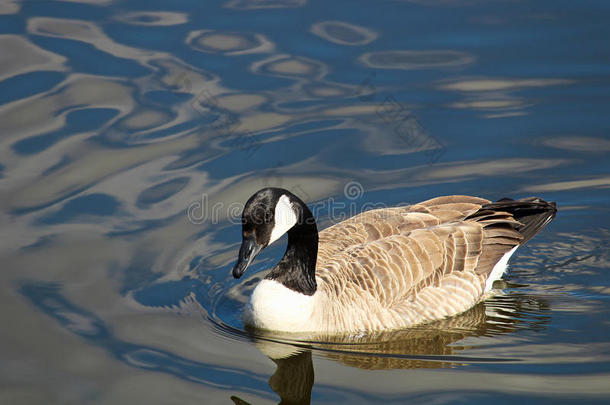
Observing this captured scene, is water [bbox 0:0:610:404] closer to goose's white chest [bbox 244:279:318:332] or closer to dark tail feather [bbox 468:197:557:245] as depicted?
goose's white chest [bbox 244:279:318:332]

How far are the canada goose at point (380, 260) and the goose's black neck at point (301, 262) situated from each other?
1cm

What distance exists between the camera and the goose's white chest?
823 cm

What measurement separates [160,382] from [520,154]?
245 inches

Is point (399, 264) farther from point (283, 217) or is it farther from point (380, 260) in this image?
point (283, 217)

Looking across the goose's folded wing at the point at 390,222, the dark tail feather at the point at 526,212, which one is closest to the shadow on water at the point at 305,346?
the dark tail feather at the point at 526,212

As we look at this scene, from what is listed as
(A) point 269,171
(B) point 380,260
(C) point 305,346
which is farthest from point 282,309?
(A) point 269,171

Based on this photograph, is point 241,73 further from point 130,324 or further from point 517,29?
point 130,324

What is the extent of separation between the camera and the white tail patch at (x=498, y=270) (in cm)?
916

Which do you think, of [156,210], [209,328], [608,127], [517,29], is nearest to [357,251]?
[209,328]

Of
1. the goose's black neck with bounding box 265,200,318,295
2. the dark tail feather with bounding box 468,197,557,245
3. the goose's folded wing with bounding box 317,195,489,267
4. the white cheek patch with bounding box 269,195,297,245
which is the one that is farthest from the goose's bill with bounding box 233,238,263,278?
the dark tail feather with bounding box 468,197,557,245

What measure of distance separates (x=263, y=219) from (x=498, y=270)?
3047mm

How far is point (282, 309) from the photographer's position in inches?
324

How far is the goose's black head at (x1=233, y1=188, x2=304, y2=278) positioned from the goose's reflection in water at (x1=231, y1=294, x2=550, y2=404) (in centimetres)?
97

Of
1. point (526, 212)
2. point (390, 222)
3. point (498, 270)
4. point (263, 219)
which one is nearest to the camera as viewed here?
point (263, 219)
